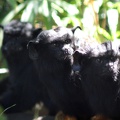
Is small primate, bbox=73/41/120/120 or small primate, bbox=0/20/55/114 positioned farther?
small primate, bbox=0/20/55/114

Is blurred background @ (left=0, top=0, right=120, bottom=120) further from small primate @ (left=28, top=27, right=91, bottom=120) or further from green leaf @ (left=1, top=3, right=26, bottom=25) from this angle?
small primate @ (left=28, top=27, right=91, bottom=120)

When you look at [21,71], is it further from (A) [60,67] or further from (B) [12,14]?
(A) [60,67]

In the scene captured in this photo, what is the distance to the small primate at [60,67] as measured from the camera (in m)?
2.52

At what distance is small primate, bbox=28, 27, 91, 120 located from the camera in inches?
99.3

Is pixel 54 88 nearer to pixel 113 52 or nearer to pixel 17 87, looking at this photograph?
pixel 113 52

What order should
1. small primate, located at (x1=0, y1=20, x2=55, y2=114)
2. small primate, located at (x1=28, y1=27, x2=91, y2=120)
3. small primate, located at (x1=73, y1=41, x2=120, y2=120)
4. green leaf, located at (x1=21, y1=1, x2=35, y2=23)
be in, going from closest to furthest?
small primate, located at (x1=73, y1=41, x2=120, y2=120) < small primate, located at (x1=28, y1=27, x2=91, y2=120) < small primate, located at (x1=0, y1=20, x2=55, y2=114) < green leaf, located at (x1=21, y1=1, x2=35, y2=23)

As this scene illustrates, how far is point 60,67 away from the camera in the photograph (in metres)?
2.54

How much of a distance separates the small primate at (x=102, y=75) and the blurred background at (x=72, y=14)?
829 mm

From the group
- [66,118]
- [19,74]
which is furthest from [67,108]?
[19,74]

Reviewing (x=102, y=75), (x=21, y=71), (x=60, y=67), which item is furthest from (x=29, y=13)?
(x=102, y=75)

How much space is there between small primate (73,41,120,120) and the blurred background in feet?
2.72

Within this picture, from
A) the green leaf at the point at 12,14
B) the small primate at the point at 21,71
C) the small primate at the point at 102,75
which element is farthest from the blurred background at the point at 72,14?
the small primate at the point at 102,75

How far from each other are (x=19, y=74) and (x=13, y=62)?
0.39ft

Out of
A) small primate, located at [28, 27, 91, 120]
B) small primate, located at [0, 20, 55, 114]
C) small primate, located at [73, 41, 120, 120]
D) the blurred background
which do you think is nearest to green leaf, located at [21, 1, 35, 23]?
the blurred background
